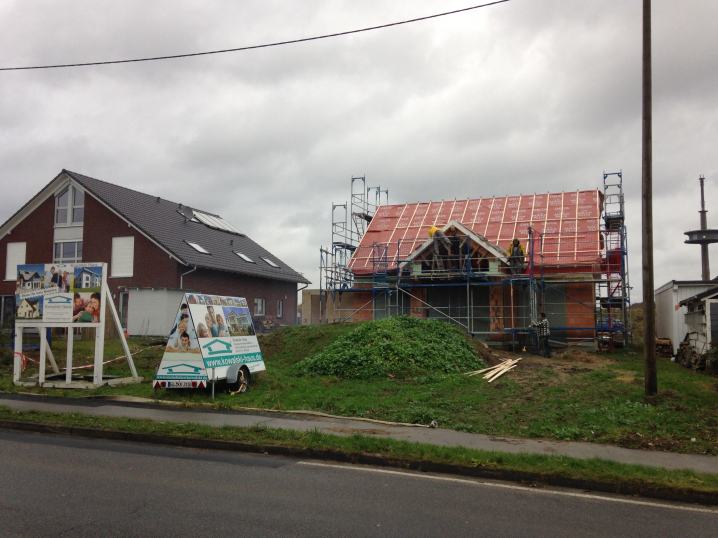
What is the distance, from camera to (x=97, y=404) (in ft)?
40.9

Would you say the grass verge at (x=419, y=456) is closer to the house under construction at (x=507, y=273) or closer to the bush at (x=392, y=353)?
the bush at (x=392, y=353)

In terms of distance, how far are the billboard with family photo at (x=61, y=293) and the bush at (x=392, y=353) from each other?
5.46 m

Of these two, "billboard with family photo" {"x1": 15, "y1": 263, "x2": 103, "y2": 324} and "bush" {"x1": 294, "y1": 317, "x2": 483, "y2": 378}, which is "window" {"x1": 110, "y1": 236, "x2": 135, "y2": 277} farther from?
"bush" {"x1": 294, "y1": 317, "x2": 483, "y2": 378}

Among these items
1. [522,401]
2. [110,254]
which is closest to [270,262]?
[110,254]

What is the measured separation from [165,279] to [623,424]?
24.5 metres

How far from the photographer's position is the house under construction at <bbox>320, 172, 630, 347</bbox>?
25.9m

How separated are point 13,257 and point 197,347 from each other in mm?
27297

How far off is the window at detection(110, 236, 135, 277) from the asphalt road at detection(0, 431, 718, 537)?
2416 cm

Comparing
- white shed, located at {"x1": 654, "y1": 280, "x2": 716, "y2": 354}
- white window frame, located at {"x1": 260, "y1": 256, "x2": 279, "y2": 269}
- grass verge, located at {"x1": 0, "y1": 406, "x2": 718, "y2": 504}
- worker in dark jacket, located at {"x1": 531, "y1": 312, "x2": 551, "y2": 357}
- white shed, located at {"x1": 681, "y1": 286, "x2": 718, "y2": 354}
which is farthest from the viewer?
white window frame, located at {"x1": 260, "y1": 256, "x2": 279, "y2": 269}

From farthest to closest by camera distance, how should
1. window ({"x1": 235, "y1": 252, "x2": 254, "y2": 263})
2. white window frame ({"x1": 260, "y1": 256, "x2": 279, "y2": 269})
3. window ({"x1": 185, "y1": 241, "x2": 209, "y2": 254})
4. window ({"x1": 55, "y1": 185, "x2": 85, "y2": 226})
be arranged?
white window frame ({"x1": 260, "y1": 256, "x2": 279, "y2": 269})
window ({"x1": 235, "y1": 252, "x2": 254, "y2": 263})
window ({"x1": 185, "y1": 241, "x2": 209, "y2": 254})
window ({"x1": 55, "y1": 185, "x2": 85, "y2": 226})

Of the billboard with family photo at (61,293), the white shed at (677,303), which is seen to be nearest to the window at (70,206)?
the billboard with family photo at (61,293)

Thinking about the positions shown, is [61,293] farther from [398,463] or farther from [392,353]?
[398,463]

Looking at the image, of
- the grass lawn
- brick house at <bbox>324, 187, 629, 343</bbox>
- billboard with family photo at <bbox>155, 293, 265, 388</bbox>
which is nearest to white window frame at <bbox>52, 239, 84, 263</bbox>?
brick house at <bbox>324, 187, 629, 343</bbox>

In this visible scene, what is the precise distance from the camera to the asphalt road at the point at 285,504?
5.60 meters
